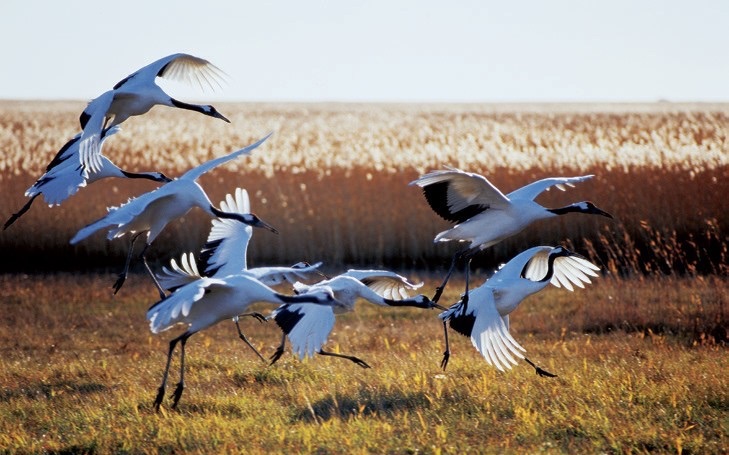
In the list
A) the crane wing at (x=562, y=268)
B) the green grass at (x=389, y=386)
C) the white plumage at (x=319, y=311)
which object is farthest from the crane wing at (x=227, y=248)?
the crane wing at (x=562, y=268)

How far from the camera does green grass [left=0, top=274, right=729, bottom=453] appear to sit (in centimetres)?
639

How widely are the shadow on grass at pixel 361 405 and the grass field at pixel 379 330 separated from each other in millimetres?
25

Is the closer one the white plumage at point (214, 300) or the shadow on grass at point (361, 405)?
the white plumage at point (214, 300)

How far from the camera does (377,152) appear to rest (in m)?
19.9

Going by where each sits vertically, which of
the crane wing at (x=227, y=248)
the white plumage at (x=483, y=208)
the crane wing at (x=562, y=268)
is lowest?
the crane wing at (x=562, y=268)

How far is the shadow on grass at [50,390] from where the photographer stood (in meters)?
7.86

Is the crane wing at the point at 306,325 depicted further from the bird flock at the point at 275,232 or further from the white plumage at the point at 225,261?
the white plumage at the point at 225,261

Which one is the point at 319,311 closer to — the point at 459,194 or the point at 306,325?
the point at 306,325

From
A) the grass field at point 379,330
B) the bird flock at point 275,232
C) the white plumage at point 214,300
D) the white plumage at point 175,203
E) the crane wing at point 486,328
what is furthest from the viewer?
the white plumage at point 175,203

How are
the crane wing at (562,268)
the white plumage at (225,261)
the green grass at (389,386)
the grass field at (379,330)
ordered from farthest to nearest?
1. the crane wing at (562,268)
2. the white plumage at (225,261)
3. the grass field at (379,330)
4. the green grass at (389,386)

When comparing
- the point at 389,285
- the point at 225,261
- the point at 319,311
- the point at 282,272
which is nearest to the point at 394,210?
the point at 389,285

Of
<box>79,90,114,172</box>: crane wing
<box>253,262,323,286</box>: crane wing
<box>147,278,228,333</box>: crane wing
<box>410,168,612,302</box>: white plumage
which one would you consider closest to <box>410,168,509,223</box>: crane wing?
<box>410,168,612,302</box>: white plumage

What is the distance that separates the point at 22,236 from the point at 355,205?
17.2 feet

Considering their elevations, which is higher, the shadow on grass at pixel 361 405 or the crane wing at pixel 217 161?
the crane wing at pixel 217 161
